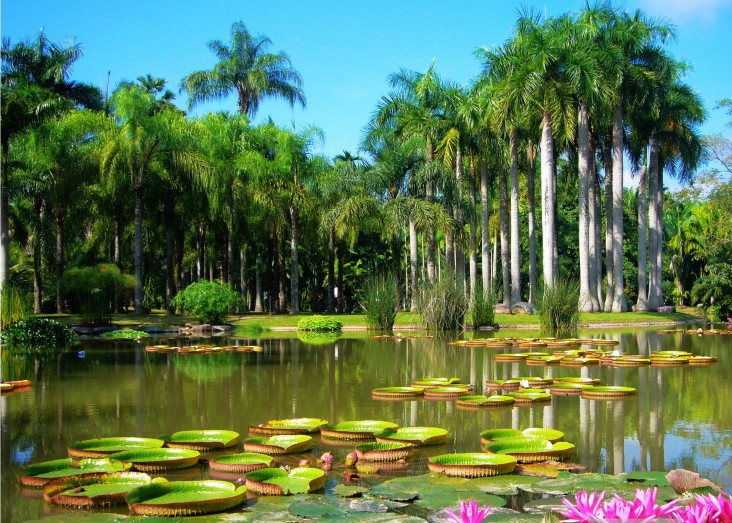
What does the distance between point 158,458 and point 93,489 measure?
0.87 metres

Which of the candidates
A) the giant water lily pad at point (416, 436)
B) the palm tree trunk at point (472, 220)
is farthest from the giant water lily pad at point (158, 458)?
the palm tree trunk at point (472, 220)

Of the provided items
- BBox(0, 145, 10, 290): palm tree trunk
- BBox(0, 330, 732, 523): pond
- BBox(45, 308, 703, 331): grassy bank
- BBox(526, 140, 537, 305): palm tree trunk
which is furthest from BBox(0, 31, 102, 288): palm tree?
BBox(526, 140, 537, 305): palm tree trunk

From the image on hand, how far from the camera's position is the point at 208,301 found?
27.6 meters

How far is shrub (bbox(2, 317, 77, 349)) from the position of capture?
20141mm

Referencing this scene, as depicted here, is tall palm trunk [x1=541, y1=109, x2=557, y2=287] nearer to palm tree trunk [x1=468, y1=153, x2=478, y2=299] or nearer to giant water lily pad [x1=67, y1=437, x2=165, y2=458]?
palm tree trunk [x1=468, y1=153, x2=478, y2=299]

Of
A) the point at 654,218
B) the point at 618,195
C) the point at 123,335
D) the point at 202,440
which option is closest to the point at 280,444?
the point at 202,440

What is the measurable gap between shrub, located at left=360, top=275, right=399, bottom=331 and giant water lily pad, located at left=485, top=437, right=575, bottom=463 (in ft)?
56.8

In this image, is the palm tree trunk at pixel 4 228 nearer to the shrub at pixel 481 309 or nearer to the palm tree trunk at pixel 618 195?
the shrub at pixel 481 309

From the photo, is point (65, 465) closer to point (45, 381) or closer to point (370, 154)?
point (45, 381)

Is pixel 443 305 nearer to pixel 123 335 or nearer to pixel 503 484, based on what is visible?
pixel 123 335

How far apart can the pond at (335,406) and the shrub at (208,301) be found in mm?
10857

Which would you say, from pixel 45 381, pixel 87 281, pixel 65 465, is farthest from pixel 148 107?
pixel 65 465

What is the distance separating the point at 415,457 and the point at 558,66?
26.9 metres

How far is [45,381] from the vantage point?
39.9 feet
